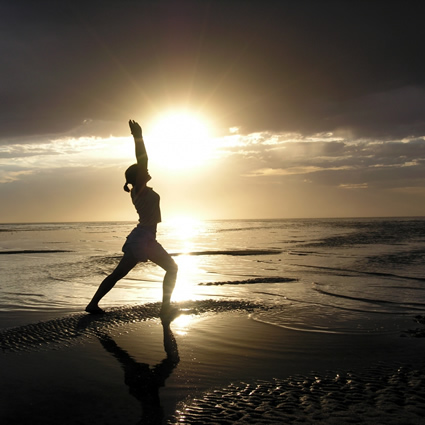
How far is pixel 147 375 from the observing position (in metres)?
3.89

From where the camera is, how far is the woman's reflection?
10.3 feet

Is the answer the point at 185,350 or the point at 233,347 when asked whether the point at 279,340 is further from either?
the point at 185,350

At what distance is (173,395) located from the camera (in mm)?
3420

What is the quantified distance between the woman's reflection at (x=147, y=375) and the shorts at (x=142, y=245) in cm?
147

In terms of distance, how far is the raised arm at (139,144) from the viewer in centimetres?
624

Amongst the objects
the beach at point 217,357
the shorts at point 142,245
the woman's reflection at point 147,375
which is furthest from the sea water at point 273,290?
the woman's reflection at point 147,375

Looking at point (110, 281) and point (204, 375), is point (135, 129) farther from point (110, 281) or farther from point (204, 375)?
point (204, 375)

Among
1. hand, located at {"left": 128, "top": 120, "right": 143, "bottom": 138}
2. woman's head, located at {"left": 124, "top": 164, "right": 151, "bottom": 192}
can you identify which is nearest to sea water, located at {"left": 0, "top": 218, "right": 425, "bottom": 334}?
woman's head, located at {"left": 124, "top": 164, "right": 151, "bottom": 192}

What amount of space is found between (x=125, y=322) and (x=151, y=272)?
6600mm

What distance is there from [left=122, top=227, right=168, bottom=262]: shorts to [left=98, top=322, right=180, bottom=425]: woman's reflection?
1.47m

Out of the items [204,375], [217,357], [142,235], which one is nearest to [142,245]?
[142,235]

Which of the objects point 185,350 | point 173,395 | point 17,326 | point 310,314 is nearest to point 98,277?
point 17,326

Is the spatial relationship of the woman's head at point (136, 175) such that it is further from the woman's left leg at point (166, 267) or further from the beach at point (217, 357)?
the beach at point (217, 357)

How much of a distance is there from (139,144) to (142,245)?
1427mm
